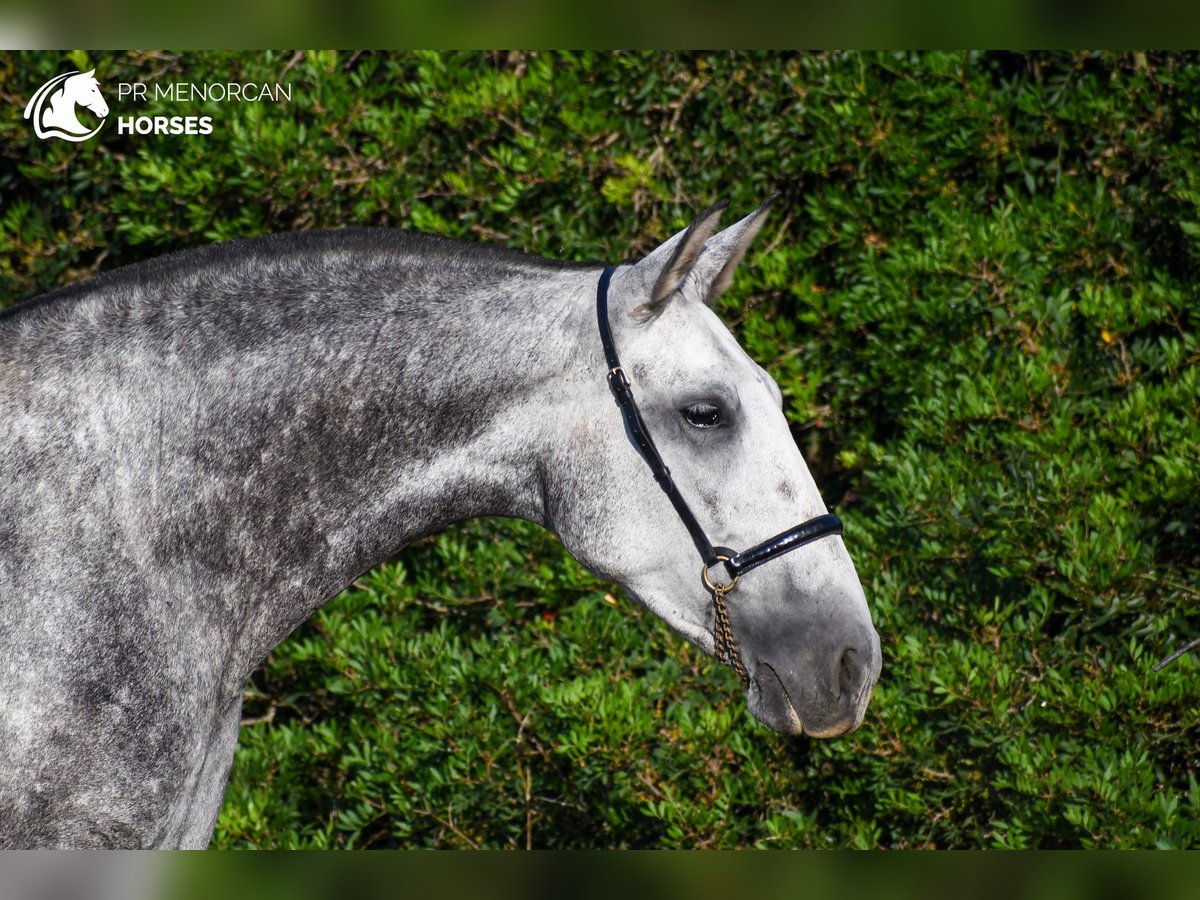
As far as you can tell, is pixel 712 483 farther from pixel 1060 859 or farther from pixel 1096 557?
pixel 1096 557

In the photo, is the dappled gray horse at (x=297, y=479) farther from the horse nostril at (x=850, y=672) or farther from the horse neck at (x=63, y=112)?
the horse neck at (x=63, y=112)

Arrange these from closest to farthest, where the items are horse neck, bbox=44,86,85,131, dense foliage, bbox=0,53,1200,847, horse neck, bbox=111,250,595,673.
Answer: horse neck, bbox=111,250,595,673 → horse neck, bbox=44,86,85,131 → dense foliage, bbox=0,53,1200,847

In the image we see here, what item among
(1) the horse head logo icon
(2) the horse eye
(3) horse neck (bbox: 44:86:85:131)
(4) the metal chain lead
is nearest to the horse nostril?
(4) the metal chain lead

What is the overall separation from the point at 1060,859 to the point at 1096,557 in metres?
2.61

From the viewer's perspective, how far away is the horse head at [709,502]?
6.79 feet

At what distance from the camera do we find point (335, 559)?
2.16 metres

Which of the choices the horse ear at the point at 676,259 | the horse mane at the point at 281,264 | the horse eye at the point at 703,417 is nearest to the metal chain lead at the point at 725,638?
the horse eye at the point at 703,417

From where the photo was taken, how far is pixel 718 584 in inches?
83.0

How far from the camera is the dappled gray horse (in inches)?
78.4

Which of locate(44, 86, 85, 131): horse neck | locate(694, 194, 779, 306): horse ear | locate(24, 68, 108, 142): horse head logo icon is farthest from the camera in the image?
locate(44, 86, 85, 131): horse neck

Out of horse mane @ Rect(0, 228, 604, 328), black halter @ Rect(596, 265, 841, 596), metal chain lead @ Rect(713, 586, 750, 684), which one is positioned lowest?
metal chain lead @ Rect(713, 586, 750, 684)

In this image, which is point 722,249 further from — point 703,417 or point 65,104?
point 65,104

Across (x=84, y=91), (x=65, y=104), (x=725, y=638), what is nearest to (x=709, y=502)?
(x=725, y=638)

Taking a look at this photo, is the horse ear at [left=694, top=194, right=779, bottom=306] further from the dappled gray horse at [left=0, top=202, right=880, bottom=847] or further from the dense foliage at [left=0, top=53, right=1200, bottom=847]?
the dense foliage at [left=0, top=53, right=1200, bottom=847]
